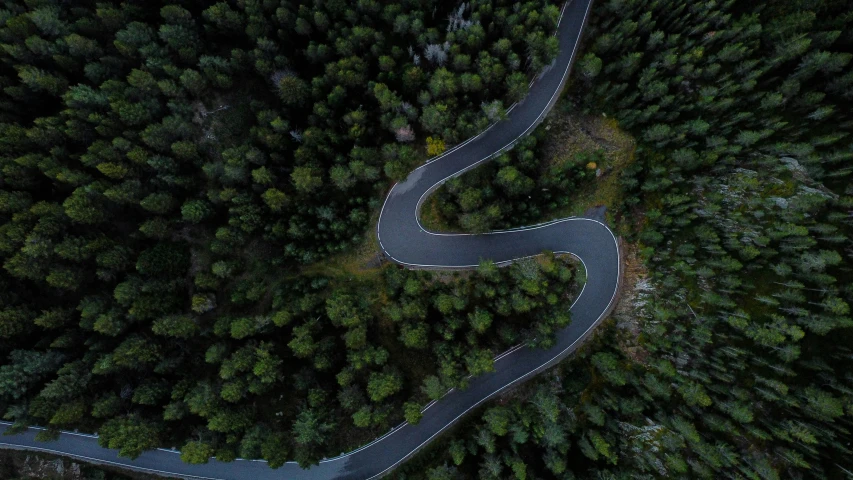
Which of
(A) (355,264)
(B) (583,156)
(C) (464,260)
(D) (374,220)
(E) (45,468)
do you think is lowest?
(E) (45,468)

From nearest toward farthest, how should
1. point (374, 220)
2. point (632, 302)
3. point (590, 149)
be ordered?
point (632, 302) < point (590, 149) < point (374, 220)

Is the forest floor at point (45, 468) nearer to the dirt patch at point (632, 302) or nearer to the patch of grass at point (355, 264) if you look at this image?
the patch of grass at point (355, 264)

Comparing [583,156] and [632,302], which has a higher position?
[583,156]

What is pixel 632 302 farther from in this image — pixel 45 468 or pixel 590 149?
pixel 45 468

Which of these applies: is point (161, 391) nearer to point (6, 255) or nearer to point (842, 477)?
point (6, 255)

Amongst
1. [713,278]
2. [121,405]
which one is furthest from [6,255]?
[713,278]

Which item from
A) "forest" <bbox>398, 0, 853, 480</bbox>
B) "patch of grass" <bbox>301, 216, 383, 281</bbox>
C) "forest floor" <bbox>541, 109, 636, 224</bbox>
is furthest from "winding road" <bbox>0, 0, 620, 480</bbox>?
"forest" <bbox>398, 0, 853, 480</bbox>

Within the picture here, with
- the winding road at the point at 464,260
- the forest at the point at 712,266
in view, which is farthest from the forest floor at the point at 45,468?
the forest at the point at 712,266

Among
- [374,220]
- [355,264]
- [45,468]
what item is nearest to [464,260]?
[374,220]
